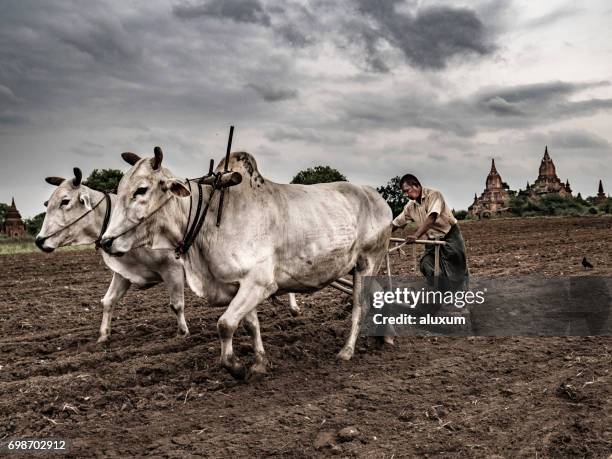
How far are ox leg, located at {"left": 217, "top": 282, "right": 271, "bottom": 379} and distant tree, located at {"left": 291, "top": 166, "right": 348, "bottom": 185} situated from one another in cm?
3911

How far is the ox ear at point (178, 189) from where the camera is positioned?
16.5ft

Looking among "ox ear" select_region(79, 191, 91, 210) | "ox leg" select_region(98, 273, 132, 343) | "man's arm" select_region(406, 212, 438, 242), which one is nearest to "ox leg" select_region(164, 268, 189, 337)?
"ox leg" select_region(98, 273, 132, 343)

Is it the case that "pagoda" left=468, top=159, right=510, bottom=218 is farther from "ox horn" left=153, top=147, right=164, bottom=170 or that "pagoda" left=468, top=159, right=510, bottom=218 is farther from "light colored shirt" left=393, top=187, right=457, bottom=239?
"ox horn" left=153, top=147, right=164, bottom=170

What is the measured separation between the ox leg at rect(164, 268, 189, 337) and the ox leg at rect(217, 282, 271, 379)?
2.14 m

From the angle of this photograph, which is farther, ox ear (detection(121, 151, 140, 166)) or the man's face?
the man's face

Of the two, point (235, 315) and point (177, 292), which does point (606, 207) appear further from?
point (235, 315)

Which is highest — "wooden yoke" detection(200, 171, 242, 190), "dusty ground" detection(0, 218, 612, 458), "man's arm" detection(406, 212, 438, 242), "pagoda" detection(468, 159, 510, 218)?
"pagoda" detection(468, 159, 510, 218)

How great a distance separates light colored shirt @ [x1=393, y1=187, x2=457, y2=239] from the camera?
25.1 ft

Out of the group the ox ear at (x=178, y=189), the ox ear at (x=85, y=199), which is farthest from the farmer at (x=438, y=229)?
the ox ear at (x=85, y=199)

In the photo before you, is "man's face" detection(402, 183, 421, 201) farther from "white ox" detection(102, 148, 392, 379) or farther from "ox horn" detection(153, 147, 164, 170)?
"ox horn" detection(153, 147, 164, 170)

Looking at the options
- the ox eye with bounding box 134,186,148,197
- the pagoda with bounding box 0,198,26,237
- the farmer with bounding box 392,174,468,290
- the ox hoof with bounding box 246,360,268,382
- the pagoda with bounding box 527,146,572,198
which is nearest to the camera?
the ox eye with bounding box 134,186,148,197

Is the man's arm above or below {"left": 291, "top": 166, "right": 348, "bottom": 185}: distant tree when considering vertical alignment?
below

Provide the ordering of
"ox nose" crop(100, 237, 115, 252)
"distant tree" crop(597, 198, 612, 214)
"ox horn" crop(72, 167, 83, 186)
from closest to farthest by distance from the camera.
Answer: "ox nose" crop(100, 237, 115, 252)
"ox horn" crop(72, 167, 83, 186)
"distant tree" crop(597, 198, 612, 214)

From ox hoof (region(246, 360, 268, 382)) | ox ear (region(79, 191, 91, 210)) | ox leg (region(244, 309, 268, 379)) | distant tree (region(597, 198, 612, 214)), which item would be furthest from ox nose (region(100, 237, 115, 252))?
distant tree (region(597, 198, 612, 214))
